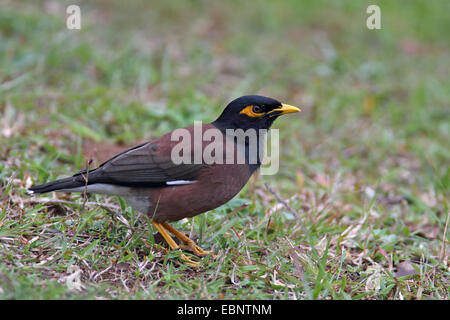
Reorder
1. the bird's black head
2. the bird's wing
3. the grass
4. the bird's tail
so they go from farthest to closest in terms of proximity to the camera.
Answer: the bird's black head, the bird's wing, the bird's tail, the grass

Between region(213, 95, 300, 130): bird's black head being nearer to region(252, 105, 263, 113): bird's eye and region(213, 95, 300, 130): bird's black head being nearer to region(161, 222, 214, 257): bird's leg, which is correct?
region(252, 105, 263, 113): bird's eye

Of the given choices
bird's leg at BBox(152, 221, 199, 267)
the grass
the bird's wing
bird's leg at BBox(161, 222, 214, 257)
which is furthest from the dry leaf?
the bird's wing

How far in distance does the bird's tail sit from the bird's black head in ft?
4.71

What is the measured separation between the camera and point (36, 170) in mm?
5445

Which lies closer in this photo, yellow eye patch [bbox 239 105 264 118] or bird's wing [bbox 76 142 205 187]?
bird's wing [bbox 76 142 205 187]

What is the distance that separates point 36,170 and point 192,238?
180cm

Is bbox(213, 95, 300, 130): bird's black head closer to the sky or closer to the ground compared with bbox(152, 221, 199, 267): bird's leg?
closer to the sky

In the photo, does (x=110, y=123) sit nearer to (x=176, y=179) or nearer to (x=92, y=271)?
(x=176, y=179)

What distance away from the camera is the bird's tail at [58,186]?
4.44 metres

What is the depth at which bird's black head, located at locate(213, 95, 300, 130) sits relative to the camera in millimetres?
5039

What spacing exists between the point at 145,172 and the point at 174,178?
10.3 inches

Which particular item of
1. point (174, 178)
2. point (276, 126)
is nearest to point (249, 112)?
point (174, 178)

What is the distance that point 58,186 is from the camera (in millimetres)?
4457

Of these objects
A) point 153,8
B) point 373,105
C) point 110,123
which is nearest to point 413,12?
point 373,105
